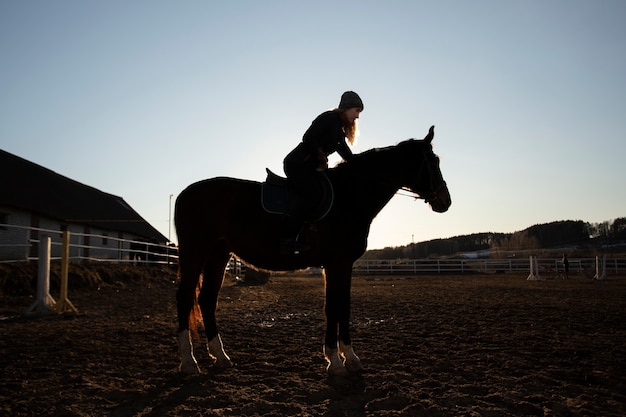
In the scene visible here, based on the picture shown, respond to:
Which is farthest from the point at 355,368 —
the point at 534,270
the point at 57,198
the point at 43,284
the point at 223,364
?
the point at 57,198

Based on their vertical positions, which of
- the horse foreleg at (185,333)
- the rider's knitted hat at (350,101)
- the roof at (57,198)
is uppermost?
the roof at (57,198)

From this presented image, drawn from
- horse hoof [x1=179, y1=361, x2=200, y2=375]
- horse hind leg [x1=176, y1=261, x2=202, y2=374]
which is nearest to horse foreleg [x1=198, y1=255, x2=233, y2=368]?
horse hind leg [x1=176, y1=261, x2=202, y2=374]

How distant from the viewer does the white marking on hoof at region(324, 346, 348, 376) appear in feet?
14.3

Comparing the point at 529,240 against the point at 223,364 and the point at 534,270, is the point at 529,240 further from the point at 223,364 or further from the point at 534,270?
the point at 223,364

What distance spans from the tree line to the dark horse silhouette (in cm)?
7494

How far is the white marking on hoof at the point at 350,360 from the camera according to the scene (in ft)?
15.0

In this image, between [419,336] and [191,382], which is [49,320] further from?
[419,336]

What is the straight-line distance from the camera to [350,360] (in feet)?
15.2

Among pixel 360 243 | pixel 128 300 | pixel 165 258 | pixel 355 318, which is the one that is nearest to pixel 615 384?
pixel 360 243

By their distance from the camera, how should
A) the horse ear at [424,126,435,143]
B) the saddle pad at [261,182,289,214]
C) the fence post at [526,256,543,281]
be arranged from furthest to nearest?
the fence post at [526,256,543,281] < the horse ear at [424,126,435,143] < the saddle pad at [261,182,289,214]

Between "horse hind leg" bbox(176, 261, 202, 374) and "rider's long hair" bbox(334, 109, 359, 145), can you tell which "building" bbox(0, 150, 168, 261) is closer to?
"horse hind leg" bbox(176, 261, 202, 374)

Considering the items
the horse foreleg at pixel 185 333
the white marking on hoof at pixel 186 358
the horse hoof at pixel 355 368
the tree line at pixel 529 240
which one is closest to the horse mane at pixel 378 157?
the horse hoof at pixel 355 368

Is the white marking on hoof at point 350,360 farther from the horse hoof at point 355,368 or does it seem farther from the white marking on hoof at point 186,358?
the white marking on hoof at point 186,358

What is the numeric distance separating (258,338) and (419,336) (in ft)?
7.91
